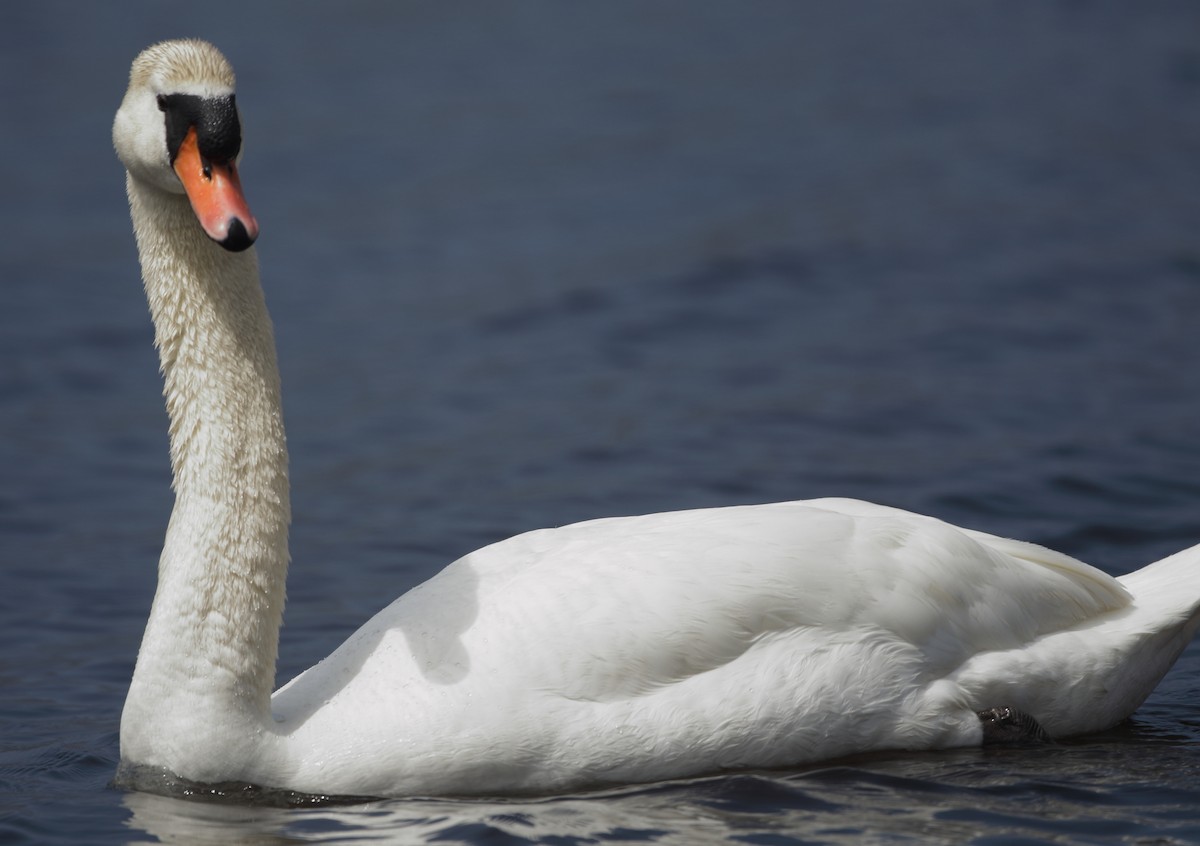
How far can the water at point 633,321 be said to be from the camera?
7098mm

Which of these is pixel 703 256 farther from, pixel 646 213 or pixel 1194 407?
pixel 1194 407

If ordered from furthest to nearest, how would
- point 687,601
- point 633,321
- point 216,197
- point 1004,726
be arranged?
1. point 633,321
2. point 1004,726
3. point 687,601
4. point 216,197

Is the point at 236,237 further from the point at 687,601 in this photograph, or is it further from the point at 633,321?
the point at 633,321

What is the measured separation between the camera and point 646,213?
17.8 meters

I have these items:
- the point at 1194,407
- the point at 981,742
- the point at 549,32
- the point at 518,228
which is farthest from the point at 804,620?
the point at 549,32

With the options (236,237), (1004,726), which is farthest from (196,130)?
(1004,726)

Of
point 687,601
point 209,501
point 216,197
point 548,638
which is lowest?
point 548,638

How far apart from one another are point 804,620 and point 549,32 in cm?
1725

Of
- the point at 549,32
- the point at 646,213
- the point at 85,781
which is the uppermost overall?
the point at 549,32

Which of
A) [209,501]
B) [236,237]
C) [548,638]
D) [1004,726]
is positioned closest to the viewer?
[236,237]

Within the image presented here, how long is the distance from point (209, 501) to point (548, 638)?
144 cm

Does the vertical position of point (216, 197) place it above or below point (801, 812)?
above

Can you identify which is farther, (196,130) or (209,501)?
(209,501)

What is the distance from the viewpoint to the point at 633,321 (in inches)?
597
